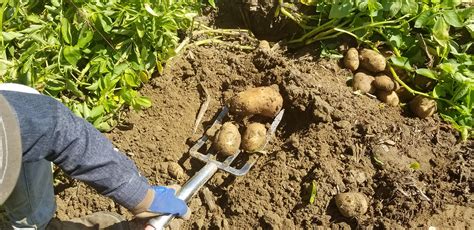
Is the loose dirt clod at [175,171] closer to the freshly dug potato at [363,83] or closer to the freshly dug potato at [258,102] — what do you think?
the freshly dug potato at [258,102]

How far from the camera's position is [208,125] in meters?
2.26

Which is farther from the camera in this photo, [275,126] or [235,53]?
[235,53]

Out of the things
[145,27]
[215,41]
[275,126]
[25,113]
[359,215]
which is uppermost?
[25,113]

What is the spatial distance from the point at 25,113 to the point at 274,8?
138cm

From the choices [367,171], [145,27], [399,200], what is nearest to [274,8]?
[145,27]

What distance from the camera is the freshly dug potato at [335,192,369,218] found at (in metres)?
1.92

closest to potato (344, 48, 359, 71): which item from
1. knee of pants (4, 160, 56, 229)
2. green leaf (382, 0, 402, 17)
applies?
green leaf (382, 0, 402, 17)

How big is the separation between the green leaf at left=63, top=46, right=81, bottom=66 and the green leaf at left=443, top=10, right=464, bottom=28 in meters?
1.37

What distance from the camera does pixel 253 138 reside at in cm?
210

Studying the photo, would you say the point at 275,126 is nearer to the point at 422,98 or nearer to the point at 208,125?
the point at 208,125

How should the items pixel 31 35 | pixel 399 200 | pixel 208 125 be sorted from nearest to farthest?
pixel 399 200 → pixel 31 35 → pixel 208 125

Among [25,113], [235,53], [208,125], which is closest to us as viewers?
[25,113]

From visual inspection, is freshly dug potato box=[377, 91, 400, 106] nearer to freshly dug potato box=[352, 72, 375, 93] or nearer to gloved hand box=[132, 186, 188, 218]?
freshly dug potato box=[352, 72, 375, 93]

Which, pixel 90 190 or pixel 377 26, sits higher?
pixel 377 26
